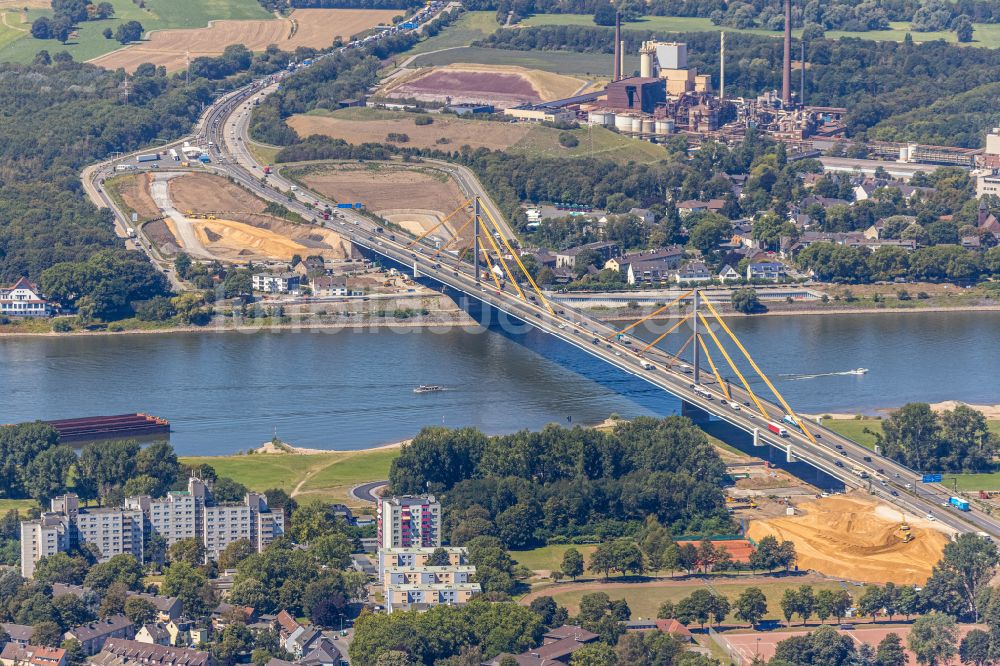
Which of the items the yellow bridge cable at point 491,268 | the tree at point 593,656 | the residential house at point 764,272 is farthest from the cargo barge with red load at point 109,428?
the residential house at point 764,272

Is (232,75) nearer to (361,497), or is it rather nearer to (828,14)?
(828,14)

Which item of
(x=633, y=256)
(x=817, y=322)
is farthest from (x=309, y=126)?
(x=817, y=322)

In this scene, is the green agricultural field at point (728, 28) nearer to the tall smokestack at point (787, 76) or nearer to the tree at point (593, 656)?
the tall smokestack at point (787, 76)

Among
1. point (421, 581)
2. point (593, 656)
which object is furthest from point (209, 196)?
point (593, 656)

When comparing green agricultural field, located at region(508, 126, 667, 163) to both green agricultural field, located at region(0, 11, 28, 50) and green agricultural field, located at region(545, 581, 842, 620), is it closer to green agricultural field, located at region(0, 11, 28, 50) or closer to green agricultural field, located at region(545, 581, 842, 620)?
green agricultural field, located at region(0, 11, 28, 50)

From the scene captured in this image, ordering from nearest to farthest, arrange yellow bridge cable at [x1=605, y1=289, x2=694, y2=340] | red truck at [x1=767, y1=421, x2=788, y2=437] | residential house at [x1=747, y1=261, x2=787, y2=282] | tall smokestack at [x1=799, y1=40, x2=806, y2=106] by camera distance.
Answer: red truck at [x1=767, y1=421, x2=788, y2=437]
yellow bridge cable at [x1=605, y1=289, x2=694, y2=340]
residential house at [x1=747, y1=261, x2=787, y2=282]
tall smokestack at [x1=799, y1=40, x2=806, y2=106]

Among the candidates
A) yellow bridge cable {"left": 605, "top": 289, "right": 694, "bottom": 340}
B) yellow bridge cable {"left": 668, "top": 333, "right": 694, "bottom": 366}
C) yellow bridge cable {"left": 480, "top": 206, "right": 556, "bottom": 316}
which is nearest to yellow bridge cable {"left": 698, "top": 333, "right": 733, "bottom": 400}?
yellow bridge cable {"left": 668, "top": 333, "right": 694, "bottom": 366}
